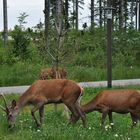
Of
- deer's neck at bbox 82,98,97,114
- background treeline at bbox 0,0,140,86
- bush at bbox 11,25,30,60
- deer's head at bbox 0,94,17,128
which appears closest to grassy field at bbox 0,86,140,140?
deer's head at bbox 0,94,17,128

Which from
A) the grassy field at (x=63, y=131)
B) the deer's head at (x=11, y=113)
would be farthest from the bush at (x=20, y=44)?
the deer's head at (x=11, y=113)

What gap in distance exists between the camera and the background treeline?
15.0 metres

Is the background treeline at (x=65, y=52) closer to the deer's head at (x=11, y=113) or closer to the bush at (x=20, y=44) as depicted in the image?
the bush at (x=20, y=44)

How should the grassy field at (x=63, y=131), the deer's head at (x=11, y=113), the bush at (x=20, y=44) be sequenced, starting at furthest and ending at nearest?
the bush at (x=20, y=44) → the deer's head at (x=11, y=113) → the grassy field at (x=63, y=131)

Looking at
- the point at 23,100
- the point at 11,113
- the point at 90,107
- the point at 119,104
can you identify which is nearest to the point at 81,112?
the point at 90,107

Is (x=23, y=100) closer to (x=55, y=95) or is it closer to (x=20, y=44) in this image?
(x=55, y=95)

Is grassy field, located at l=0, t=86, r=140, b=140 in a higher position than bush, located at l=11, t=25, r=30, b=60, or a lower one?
lower

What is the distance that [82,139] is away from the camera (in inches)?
383

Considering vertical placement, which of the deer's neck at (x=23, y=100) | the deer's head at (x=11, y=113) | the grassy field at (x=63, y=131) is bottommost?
the grassy field at (x=63, y=131)

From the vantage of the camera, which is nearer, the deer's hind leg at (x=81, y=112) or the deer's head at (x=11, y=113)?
the deer's head at (x=11, y=113)

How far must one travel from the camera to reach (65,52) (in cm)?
1472

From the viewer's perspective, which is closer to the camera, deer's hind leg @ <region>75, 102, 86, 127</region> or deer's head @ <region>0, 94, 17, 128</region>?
deer's head @ <region>0, 94, 17, 128</region>

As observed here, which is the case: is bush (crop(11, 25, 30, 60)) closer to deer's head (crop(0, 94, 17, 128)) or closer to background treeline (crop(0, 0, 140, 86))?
background treeline (crop(0, 0, 140, 86))

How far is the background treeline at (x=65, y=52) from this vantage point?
49.1ft
